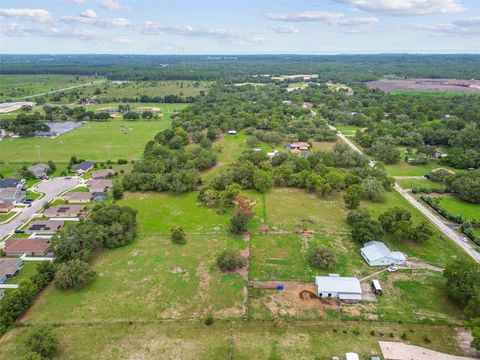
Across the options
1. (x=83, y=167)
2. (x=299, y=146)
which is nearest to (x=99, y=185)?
(x=83, y=167)

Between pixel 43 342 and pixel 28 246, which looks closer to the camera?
pixel 43 342

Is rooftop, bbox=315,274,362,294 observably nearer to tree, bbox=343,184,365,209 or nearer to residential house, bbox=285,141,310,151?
tree, bbox=343,184,365,209

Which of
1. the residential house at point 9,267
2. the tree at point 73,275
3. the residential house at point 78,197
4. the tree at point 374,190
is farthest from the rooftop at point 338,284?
the residential house at point 78,197

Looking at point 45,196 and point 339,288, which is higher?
point 45,196

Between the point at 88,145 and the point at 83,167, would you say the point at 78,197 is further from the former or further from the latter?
the point at 88,145

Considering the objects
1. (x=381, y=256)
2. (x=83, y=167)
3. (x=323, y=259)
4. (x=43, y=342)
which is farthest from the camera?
(x=83, y=167)

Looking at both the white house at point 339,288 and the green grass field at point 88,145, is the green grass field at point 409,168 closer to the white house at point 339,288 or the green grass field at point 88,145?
the white house at point 339,288
